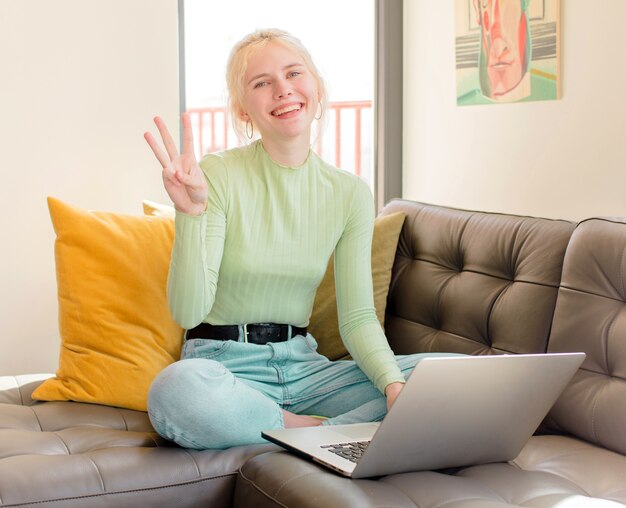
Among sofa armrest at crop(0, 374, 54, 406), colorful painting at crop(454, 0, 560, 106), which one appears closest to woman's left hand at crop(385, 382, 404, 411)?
sofa armrest at crop(0, 374, 54, 406)

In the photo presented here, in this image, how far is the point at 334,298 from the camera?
2365 millimetres

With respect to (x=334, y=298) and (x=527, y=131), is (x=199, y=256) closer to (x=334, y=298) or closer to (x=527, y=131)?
(x=334, y=298)

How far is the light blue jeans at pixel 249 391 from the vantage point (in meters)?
1.76

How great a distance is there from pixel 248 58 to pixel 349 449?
90 cm

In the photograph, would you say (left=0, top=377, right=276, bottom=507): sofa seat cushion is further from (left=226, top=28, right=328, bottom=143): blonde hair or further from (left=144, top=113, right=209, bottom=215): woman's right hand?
(left=226, top=28, right=328, bottom=143): blonde hair

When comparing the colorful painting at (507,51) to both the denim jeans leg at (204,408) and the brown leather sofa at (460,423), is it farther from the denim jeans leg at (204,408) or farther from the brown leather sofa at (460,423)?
the denim jeans leg at (204,408)

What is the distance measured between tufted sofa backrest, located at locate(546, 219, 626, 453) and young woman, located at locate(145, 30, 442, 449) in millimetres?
341

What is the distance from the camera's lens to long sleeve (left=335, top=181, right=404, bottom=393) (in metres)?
1.98

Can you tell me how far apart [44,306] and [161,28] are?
95 cm

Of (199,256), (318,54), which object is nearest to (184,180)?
(199,256)

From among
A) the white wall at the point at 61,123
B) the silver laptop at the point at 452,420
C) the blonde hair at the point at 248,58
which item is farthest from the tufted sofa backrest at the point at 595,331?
the white wall at the point at 61,123

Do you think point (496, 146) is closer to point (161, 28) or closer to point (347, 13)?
point (161, 28)

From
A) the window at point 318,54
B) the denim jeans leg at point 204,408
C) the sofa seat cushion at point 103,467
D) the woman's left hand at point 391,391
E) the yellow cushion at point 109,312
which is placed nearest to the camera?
the sofa seat cushion at point 103,467

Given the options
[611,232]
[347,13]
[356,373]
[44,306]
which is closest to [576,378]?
[611,232]
